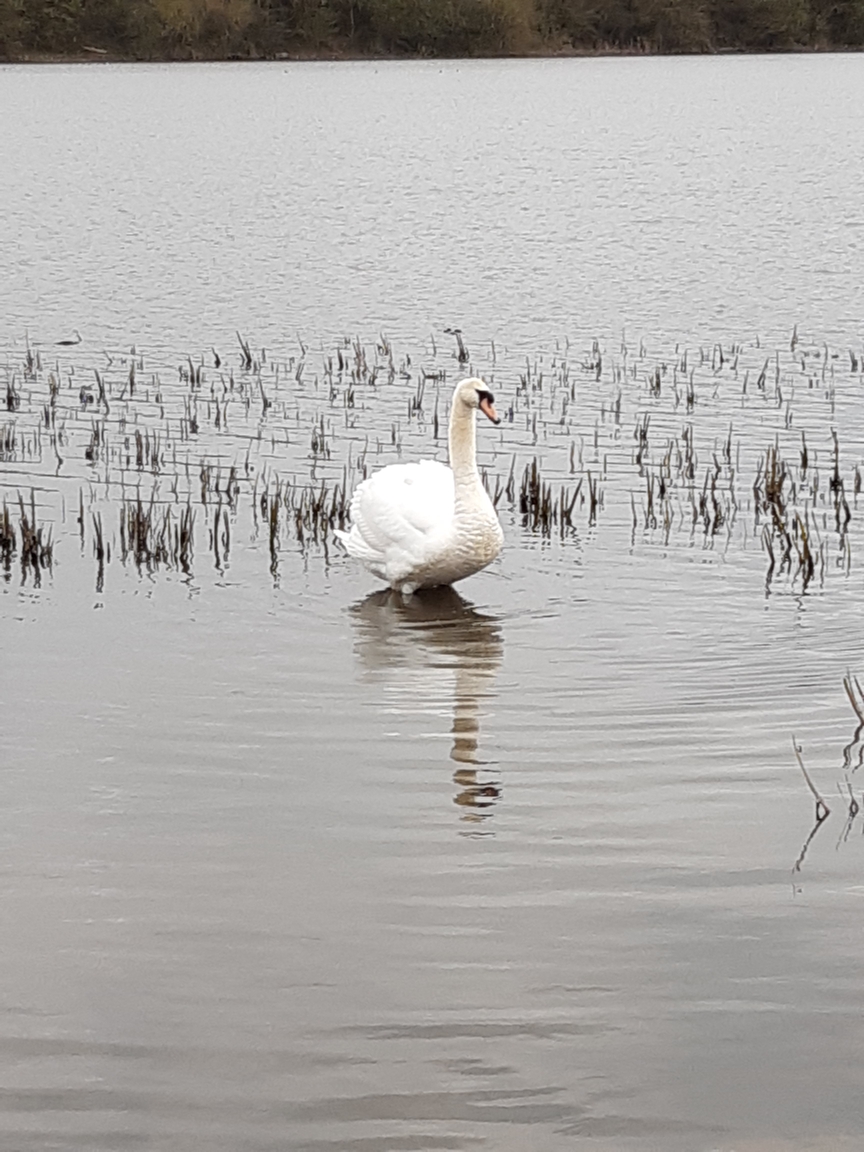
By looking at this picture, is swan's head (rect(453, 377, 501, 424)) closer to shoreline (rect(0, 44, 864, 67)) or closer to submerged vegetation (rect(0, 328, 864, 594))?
submerged vegetation (rect(0, 328, 864, 594))

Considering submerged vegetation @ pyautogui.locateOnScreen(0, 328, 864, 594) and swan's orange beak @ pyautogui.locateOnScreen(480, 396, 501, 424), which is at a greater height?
swan's orange beak @ pyautogui.locateOnScreen(480, 396, 501, 424)

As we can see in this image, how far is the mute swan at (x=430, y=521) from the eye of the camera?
31.4ft

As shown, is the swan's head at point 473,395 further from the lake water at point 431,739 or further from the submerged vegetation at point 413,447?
the submerged vegetation at point 413,447

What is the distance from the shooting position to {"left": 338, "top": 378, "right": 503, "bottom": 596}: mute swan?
31.4ft

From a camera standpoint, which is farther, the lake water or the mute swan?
the mute swan

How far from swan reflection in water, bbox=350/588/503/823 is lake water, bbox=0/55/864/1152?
3cm

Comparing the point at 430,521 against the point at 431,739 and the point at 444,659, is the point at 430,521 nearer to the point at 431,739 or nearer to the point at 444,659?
the point at 444,659

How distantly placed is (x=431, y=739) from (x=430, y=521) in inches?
103

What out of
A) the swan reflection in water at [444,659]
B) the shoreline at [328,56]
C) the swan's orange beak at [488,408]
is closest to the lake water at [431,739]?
the swan reflection in water at [444,659]

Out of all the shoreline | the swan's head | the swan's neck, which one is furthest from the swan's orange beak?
the shoreline

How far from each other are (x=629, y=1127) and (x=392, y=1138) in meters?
0.54

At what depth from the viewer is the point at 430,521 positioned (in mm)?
9672

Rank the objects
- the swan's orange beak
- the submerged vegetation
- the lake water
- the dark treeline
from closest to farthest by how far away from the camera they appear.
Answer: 1. the lake water
2. the swan's orange beak
3. the submerged vegetation
4. the dark treeline

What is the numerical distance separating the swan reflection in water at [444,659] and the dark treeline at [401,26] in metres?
68.0
